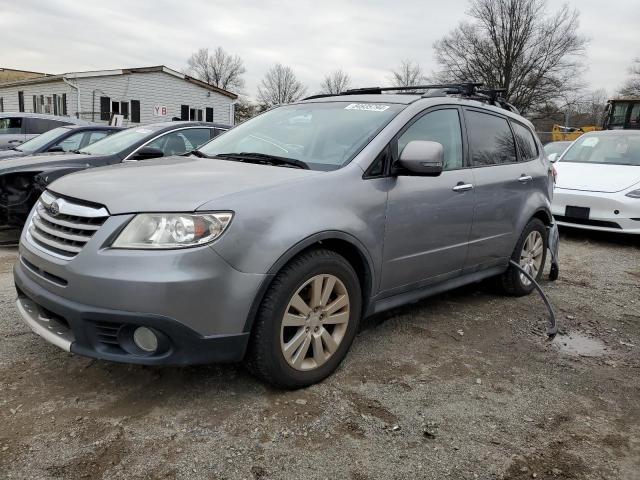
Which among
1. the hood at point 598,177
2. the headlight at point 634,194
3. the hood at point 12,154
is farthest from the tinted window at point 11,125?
the headlight at point 634,194

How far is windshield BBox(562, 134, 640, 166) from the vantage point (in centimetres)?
824

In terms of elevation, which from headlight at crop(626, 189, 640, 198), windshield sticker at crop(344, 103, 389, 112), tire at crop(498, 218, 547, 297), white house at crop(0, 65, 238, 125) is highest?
white house at crop(0, 65, 238, 125)

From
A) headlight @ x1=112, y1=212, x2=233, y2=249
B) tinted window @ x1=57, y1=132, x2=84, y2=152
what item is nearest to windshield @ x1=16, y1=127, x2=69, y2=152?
tinted window @ x1=57, y1=132, x2=84, y2=152

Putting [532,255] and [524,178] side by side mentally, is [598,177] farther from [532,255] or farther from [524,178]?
[524,178]

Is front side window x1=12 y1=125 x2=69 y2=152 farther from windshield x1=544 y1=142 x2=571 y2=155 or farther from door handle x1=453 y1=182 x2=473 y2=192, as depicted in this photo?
windshield x1=544 y1=142 x2=571 y2=155

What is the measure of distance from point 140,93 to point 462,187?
25.1 metres

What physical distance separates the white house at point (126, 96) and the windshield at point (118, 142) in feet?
64.7

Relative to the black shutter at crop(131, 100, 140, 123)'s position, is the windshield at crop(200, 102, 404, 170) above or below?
below

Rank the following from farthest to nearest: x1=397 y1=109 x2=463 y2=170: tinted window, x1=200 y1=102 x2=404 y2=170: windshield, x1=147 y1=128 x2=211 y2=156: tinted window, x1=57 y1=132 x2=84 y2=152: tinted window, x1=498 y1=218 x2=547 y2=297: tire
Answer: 1. x1=57 y1=132 x2=84 y2=152: tinted window
2. x1=147 y1=128 x2=211 y2=156: tinted window
3. x1=498 y1=218 x2=547 y2=297: tire
4. x1=397 y1=109 x2=463 y2=170: tinted window
5. x1=200 y1=102 x2=404 y2=170: windshield

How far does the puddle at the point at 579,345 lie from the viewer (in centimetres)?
373

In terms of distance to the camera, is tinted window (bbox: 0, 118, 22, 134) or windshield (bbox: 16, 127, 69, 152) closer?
windshield (bbox: 16, 127, 69, 152)

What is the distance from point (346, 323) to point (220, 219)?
1.03m

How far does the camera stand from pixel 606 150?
8.57m

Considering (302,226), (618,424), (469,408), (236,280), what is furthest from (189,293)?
(618,424)
